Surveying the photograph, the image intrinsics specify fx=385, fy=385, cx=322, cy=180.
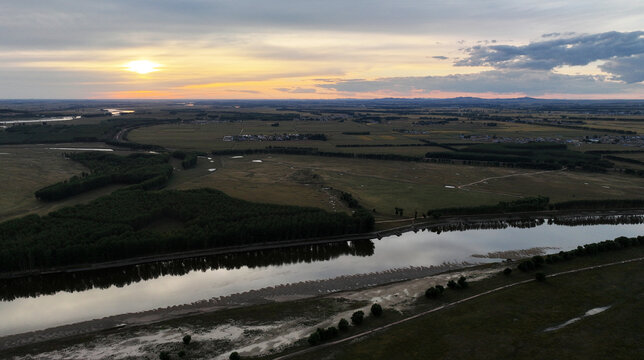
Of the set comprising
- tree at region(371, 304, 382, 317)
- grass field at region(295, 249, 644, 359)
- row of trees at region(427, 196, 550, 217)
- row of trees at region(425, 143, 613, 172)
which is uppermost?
row of trees at region(425, 143, 613, 172)

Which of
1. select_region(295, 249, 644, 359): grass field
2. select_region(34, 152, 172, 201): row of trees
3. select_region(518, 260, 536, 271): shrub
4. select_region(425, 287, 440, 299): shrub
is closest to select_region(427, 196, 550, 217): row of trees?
select_region(518, 260, 536, 271): shrub

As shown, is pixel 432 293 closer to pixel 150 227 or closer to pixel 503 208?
pixel 503 208

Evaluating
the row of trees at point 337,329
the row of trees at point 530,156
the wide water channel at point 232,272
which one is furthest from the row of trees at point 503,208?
the row of trees at point 530,156

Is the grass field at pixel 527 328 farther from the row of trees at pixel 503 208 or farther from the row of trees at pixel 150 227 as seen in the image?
the row of trees at pixel 503 208

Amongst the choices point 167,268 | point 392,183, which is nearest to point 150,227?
point 167,268

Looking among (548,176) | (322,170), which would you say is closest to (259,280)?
(322,170)

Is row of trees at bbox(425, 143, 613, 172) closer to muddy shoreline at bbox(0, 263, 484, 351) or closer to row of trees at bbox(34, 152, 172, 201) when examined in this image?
muddy shoreline at bbox(0, 263, 484, 351)
